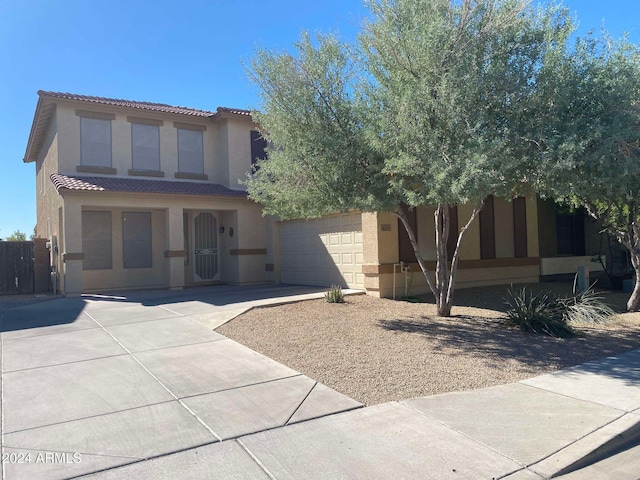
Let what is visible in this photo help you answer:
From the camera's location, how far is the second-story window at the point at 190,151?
A: 1841cm

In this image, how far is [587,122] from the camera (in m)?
8.50

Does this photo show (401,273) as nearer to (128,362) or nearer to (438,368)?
(438,368)

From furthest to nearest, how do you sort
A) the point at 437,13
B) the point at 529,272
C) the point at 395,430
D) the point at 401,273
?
1. the point at 529,272
2. the point at 401,273
3. the point at 437,13
4. the point at 395,430

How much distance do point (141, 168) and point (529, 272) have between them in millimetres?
13689

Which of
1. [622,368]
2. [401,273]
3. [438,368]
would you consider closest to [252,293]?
[401,273]

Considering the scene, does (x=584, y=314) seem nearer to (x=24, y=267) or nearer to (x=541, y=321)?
(x=541, y=321)

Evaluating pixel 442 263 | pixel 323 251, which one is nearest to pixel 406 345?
pixel 442 263

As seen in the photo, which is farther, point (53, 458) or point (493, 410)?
point (493, 410)

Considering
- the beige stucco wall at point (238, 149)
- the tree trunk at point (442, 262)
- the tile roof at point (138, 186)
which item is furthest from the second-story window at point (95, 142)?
the tree trunk at point (442, 262)

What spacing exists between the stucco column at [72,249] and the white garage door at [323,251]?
650 centimetres

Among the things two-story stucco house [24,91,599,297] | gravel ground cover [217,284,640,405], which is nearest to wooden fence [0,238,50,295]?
two-story stucco house [24,91,599,297]

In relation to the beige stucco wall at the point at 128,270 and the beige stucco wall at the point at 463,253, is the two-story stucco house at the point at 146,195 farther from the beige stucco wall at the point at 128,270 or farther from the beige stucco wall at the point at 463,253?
the beige stucco wall at the point at 463,253

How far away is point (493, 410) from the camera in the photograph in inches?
217

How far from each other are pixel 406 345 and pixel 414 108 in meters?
3.88
